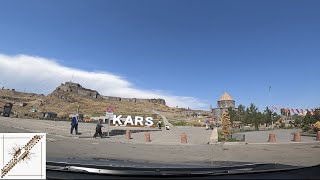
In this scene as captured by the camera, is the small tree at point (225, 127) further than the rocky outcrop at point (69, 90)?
No

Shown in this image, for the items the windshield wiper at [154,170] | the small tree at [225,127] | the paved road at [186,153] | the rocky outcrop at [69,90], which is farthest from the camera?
the rocky outcrop at [69,90]

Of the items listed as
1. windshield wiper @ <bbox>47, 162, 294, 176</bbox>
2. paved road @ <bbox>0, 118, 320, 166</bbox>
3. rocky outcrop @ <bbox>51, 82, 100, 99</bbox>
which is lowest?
paved road @ <bbox>0, 118, 320, 166</bbox>

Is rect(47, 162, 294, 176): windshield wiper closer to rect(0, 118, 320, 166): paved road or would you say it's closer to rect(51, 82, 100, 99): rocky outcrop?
rect(0, 118, 320, 166): paved road

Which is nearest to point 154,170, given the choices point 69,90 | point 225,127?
point 225,127

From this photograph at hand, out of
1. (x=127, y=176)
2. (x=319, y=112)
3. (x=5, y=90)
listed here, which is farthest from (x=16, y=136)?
(x=5, y=90)

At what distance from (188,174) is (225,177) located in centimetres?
31

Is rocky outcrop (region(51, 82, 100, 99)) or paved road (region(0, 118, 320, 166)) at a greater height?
rocky outcrop (region(51, 82, 100, 99))

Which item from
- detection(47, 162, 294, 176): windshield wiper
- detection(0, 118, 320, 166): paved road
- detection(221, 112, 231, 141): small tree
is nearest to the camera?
detection(47, 162, 294, 176): windshield wiper

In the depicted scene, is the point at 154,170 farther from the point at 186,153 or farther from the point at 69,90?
the point at 69,90

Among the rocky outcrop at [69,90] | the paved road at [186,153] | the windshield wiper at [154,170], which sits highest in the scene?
the rocky outcrop at [69,90]

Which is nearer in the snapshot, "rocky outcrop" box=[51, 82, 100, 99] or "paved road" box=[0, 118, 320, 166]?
"paved road" box=[0, 118, 320, 166]

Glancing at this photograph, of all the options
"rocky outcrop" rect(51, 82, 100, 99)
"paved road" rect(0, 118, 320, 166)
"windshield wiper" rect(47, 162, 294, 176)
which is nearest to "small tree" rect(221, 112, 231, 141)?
"paved road" rect(0, 118, 320, 166)

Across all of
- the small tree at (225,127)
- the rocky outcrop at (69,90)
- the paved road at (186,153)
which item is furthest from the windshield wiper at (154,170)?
the rocky outcrop at (69,90)

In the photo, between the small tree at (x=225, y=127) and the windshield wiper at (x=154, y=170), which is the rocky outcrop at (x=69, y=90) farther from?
the windshield wiper at (x=154, y=170)
